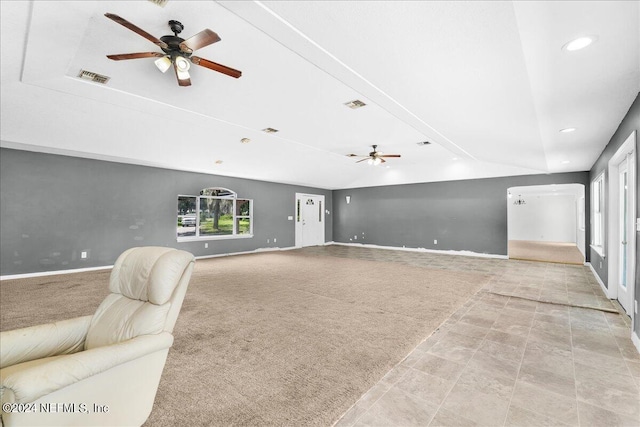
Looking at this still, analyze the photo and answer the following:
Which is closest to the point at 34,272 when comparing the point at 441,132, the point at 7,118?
the point at 7,118

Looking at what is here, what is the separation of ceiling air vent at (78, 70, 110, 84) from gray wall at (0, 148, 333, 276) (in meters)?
3.55

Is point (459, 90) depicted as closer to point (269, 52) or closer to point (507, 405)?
point (269, 52)

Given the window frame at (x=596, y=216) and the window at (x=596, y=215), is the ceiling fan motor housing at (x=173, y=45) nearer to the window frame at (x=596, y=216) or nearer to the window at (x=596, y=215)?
the window frame at (x=596, y=216)

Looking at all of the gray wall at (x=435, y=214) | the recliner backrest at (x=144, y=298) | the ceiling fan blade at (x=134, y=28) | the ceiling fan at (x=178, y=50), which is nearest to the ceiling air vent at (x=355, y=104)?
the ceiling fan at (x=178, y=50)

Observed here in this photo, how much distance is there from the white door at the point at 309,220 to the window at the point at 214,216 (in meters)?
2.15

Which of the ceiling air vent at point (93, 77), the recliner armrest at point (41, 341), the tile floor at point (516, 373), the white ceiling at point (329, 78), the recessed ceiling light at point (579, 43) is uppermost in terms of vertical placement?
the ceiling air vent at point (93, 77)

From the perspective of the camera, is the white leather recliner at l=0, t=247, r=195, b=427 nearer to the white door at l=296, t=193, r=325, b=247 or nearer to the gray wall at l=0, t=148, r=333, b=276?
the gray wall at l=0, t=148, r=333, b=276

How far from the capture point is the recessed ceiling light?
1.91m

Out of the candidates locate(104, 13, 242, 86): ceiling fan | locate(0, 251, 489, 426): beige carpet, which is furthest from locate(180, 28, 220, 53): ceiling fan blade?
locate(0, 251, 489, 426): beige carpet

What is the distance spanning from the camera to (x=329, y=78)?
139 inches

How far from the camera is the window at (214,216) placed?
8.05 m

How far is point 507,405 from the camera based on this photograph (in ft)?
6.23

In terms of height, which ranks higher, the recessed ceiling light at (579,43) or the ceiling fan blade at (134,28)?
the ceiling fan blade at (134,28)

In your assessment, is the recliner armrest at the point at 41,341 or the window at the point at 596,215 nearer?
the recliner armrest at the point at 41,341
